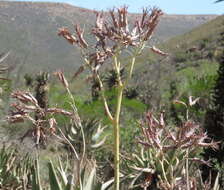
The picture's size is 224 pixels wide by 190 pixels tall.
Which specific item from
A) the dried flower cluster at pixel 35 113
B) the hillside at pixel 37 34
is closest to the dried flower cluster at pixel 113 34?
the dried flower cluster at pixel 35 113

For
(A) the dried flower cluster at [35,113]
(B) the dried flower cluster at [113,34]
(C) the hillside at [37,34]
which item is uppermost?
(B) the dried flower cluster at [113,34]

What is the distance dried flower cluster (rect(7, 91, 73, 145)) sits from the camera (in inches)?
98.3

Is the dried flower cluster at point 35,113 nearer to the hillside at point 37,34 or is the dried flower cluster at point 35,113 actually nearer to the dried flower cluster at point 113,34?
the dried flower cluster at point 113,34

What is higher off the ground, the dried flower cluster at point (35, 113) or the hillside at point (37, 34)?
the dried flower cluster at point (35, 113)

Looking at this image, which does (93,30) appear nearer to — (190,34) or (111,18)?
(111,18)

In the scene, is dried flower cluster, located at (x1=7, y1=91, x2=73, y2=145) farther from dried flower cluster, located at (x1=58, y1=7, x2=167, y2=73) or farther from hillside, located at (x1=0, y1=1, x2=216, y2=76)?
hillside, located at (x1=0, y1=1, x2=216, y2=76)

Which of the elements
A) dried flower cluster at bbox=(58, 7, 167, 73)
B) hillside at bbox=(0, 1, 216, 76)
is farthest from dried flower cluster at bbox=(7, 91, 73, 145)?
hillside at bbox=(0, 1, 216, 76)

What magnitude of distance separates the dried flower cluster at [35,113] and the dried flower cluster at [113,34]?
0.29 metres

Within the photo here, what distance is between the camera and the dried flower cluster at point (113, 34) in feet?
8.30

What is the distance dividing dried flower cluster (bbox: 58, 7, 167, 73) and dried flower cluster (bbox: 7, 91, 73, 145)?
292mm

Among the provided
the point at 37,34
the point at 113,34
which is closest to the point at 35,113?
the point at 113,34

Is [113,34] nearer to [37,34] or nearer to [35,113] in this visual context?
[35,113]

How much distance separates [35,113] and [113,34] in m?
0.51

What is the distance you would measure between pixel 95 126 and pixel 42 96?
18.1 meters
